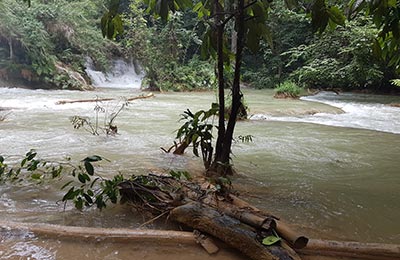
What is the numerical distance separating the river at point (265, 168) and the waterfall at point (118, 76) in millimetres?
10714

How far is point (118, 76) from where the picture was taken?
2045 centimetres

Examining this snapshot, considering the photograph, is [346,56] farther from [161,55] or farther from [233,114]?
[233,114]

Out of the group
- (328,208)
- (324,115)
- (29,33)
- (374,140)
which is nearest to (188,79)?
(29,33)

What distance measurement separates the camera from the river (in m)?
2.38

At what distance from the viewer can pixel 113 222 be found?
2369 mm

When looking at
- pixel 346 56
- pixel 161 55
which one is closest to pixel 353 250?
pixel 346 56

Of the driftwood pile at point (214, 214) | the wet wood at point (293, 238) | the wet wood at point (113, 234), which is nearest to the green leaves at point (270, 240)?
the driftwood pile at point (214, 214)

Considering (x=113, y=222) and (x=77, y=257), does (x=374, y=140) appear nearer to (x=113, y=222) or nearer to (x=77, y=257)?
(x=113, y=222)

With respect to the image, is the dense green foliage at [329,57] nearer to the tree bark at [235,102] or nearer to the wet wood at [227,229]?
the tree bark at [235,102]

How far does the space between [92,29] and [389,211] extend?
62.5ft

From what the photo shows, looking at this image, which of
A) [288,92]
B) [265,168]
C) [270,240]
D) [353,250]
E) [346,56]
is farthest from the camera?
[288,92]

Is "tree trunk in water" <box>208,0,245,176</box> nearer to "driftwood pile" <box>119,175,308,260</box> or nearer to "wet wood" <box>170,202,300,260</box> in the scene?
"driftwood pile" <box>119,175,308,260</box>

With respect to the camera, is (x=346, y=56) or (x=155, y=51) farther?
(x=155, y=51)

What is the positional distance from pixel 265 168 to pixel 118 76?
57.8 ft
